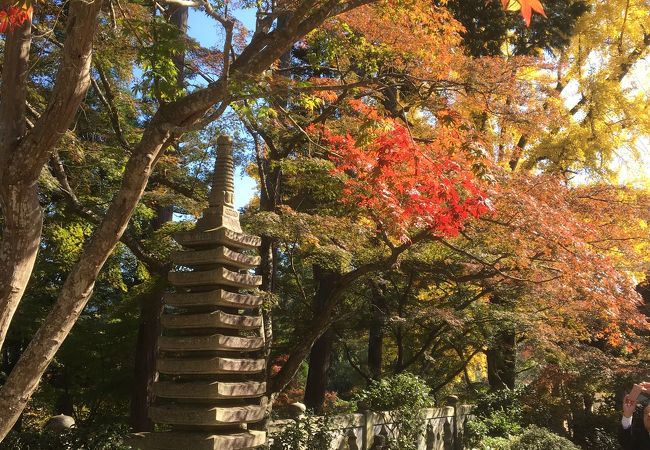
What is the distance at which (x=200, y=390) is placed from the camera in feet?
16.1

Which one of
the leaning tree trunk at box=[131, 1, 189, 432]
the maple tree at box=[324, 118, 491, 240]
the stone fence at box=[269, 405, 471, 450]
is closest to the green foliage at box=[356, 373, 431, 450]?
the stone fence at box=[269, 405, 471, 450]

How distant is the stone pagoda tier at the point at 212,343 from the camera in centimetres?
493

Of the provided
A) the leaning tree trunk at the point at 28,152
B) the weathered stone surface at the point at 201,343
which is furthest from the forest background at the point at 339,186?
the weathered stone surface at the point at 201,343

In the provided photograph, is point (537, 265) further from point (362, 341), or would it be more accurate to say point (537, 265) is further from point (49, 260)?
point (362, 341)

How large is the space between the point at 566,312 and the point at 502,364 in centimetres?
473

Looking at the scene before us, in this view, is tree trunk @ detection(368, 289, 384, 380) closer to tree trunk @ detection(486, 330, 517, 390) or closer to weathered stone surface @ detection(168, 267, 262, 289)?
tree trunk @ detection(486, 330, 517, 390)

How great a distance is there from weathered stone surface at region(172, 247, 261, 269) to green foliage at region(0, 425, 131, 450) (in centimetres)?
293

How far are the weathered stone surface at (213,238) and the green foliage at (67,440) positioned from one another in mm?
3075

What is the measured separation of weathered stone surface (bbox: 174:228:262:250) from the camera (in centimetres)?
525

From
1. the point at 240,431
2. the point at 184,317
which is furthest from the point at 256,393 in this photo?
the point at 184,317

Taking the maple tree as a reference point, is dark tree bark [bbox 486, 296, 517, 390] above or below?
below

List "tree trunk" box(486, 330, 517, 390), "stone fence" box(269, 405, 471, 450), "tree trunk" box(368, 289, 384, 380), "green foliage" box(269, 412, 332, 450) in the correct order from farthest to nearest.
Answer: "tree trunk" box(486, 330, 517, 390), "tree trunk" box(368, 289, 384, 380), "stone fence" box(269, 405, 471, 450), "green foliage" box(269, 412, 332, 450)

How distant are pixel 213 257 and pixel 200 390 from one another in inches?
44.1

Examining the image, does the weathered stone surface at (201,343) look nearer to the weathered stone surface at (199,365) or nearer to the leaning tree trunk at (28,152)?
the weathered stone surface at (199,365)
